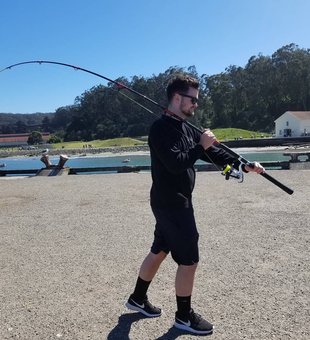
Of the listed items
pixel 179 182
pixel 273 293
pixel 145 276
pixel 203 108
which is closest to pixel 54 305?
pixel 145 276

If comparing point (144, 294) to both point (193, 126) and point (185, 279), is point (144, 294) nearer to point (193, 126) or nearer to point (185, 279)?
point (185, 279)

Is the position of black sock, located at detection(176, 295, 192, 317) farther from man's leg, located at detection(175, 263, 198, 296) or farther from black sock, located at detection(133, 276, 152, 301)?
black sock, located at detection(133, 276, 152, 301)

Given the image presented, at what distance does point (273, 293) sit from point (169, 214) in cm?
152

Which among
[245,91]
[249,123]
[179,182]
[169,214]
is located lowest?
[169,214]

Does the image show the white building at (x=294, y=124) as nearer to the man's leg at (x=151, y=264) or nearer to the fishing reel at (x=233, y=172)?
the fishing reel at (x=233, y=172)

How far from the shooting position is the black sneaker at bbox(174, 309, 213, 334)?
9.27 ft

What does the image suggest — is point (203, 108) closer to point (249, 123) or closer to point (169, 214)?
point (249, 123)

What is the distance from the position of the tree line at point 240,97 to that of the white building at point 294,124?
56.5ft

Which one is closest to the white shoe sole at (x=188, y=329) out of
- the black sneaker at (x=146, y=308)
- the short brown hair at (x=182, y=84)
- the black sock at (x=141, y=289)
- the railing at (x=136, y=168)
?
the black sneaker at (x=146, y=308)

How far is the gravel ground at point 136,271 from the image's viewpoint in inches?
118

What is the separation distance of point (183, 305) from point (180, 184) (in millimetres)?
1000

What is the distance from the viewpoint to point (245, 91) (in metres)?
94.9

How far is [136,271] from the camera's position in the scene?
13.9 ft

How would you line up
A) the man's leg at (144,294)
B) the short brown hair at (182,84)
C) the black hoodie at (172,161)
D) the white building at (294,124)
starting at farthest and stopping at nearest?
1. the white building at (294,124)
2. the man's leg at (144,294)
3. the short brown hair at (182,84)
4. the black hoodie at (172,161)
